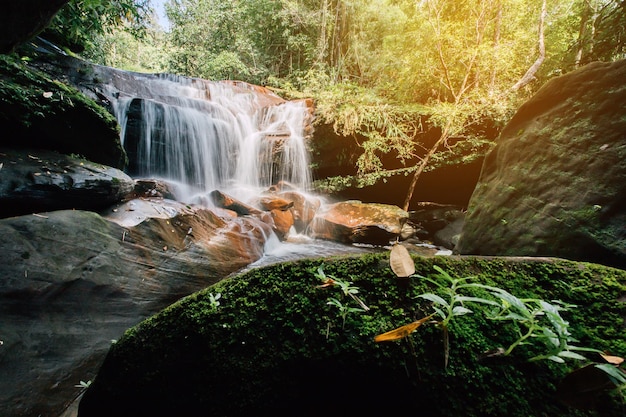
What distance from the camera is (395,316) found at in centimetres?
94

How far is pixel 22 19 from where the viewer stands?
2.66m

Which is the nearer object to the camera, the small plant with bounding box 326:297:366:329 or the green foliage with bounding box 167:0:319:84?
the small plant with bounding box 326:297:366:329

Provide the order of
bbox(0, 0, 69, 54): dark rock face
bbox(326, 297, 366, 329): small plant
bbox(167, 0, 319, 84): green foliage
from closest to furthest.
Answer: bbox(326, 297, 366, 329): small plant
bbox(0, 0, 69, 54): dark rock face
bbox(167, 0, 319, 84): green foliage

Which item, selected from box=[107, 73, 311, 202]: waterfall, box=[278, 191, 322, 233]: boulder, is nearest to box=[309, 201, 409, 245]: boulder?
box=[278, 191, 322, 233]: boulder

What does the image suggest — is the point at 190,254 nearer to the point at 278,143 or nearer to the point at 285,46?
the point at 278,143

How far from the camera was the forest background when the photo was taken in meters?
7.57

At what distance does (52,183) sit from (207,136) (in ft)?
21.0

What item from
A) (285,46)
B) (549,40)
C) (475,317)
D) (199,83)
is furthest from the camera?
(285,46)

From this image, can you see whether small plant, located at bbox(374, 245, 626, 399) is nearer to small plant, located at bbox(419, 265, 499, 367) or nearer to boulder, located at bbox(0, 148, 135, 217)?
small plant, located at bbox(419, 265, 499, 367)

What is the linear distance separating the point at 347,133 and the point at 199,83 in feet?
26.2

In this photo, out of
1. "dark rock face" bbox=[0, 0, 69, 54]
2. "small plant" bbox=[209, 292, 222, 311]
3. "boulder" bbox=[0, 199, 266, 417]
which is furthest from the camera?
"dark rock face" bbox=[0, 0, 69, 54]

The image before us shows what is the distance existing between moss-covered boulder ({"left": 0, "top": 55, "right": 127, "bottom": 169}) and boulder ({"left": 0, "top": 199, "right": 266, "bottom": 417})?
1414mm

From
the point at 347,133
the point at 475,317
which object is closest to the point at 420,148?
the point at 347,133

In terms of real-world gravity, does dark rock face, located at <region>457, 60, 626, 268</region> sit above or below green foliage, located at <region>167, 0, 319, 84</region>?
below
